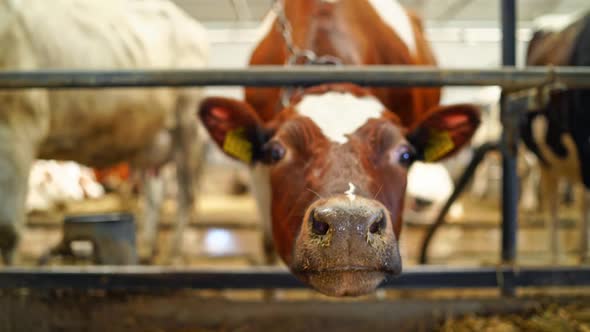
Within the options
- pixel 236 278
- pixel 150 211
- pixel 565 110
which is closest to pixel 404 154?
pixel 236 278

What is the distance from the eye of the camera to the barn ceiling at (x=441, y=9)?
27.2 ft

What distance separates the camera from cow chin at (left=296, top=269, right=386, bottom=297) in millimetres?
1146

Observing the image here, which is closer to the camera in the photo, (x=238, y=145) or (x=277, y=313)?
(x=238, y=145)

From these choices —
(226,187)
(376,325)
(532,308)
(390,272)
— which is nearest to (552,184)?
(532,308)

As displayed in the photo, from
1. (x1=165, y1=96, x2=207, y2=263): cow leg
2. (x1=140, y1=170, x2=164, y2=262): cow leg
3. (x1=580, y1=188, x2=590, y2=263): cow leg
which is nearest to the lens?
(x1=580, y1=188, x2=590, y2=263): cow leg

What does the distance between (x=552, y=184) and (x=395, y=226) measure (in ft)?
11.6

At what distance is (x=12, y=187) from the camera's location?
7.76ft

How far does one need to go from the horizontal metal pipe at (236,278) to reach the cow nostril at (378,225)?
960mm

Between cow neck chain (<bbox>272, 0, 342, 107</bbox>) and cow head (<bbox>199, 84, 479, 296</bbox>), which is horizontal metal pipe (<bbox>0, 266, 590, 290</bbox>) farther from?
cow neck chain (<bbox>272, 0, 342, 107</bbox>)

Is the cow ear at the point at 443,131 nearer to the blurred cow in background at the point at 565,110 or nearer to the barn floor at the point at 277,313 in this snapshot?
the blurred cow in background at the point at 565,110

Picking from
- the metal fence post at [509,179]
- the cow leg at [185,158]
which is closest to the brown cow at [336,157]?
the metal fence post at [509,179]

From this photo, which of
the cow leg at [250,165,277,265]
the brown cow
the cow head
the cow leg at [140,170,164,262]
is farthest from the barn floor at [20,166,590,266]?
the cow head

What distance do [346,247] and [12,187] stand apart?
1.95 m

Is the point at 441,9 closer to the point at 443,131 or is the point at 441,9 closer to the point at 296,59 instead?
the point at 296,59
